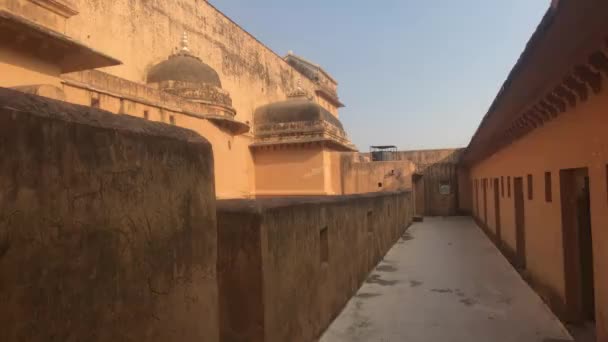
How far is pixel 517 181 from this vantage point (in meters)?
8.56

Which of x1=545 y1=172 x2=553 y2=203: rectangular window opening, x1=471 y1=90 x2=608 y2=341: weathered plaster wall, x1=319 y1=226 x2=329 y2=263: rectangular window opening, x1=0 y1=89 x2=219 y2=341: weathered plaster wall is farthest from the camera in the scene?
x1=545 y1=172 x2=553 y2=203: rectangular window opening

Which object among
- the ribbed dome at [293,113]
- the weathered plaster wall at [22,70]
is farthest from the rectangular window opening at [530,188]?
the ribbed dome at [293,113]

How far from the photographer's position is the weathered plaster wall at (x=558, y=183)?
12.7 ft

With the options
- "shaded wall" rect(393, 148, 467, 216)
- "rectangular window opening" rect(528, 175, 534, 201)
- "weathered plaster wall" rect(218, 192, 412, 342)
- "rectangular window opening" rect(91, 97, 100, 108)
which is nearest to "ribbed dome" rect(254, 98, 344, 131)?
"shaded wall" rect(393, 148, 467, 216)

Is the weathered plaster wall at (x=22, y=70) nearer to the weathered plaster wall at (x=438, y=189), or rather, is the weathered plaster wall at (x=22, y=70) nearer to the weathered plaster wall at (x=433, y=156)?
the weathered plaster wall at (x=438, y=189)

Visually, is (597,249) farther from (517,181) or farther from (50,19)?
(50,19)

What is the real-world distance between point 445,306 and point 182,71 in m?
10.8

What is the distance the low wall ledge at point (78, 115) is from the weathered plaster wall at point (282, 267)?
43.2 inches

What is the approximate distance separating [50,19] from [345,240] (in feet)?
18.9

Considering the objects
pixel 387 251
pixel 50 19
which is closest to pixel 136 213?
pixel 50 19

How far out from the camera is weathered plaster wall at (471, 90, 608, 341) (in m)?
3.87

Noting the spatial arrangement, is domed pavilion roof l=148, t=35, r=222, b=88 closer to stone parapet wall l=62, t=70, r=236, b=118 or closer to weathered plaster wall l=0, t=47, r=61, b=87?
stone parapet wall l=62, t=70, r=236, b=118

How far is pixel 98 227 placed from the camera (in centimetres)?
164

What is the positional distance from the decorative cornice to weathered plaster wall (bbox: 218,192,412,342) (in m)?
5.11
